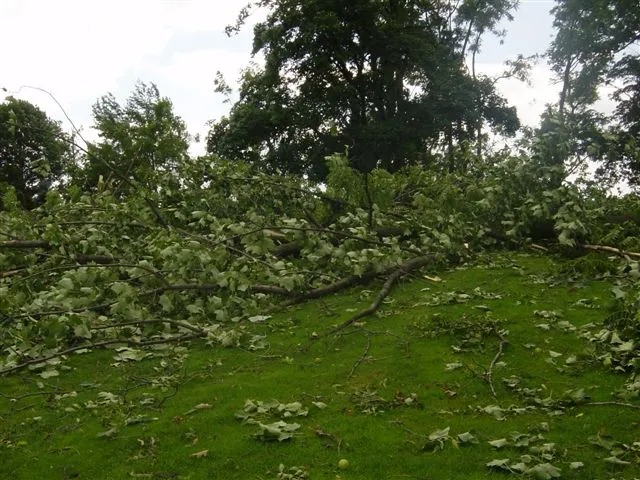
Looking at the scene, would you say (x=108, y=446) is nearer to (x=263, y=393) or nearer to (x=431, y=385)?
(x=263, y=393)

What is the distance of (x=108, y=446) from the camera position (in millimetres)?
3123

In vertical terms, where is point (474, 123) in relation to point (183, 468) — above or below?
above

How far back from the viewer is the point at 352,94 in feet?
74.7

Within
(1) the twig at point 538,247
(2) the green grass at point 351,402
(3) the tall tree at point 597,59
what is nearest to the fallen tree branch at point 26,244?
(2) the green grass at point 351,402

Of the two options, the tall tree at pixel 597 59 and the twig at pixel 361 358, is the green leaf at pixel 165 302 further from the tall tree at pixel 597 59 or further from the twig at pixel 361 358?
the tall tree at pixel 597 59

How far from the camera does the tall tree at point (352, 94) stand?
2114cm

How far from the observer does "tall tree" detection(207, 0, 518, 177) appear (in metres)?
21.1

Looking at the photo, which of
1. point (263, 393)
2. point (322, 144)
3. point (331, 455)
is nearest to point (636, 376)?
point (331, 455)

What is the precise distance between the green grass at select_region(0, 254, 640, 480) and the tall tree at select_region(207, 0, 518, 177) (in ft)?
54.2

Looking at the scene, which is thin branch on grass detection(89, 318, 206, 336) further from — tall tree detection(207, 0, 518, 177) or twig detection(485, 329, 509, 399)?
tall tree detection(207, 0, 518, 177)

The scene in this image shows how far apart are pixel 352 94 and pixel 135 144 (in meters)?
8.20

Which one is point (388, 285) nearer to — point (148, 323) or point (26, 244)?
point (148, 323)

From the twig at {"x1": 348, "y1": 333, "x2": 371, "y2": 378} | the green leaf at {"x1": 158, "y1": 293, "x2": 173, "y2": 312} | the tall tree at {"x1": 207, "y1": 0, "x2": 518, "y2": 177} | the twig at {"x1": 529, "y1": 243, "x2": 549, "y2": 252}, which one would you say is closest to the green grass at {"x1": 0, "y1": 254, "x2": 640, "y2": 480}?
the twig at {"x1": 348, "y1": 333, "x2": 371, "y2": 378}

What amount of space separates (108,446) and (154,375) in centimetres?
112
